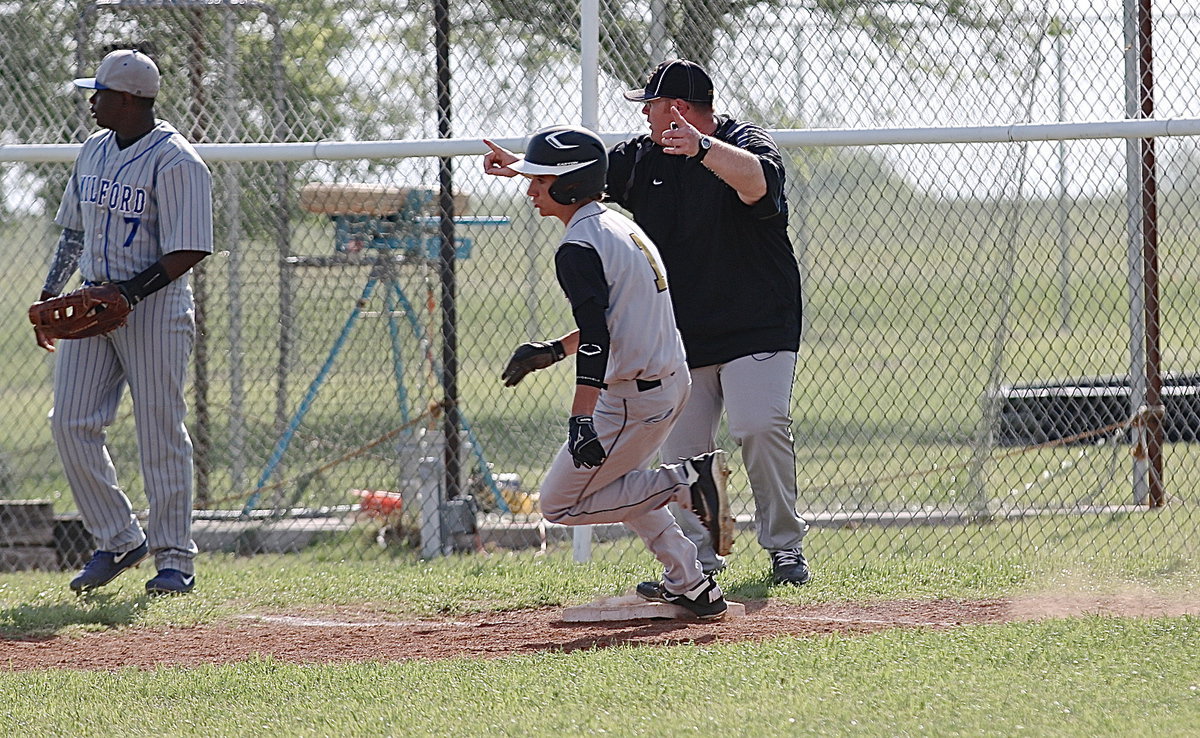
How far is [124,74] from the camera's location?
17.7 feet

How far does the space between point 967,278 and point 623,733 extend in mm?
4912

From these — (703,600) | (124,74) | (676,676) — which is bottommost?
(703,600)

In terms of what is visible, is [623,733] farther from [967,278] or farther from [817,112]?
[967,278]

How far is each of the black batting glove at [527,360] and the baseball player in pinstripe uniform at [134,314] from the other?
1731 mm

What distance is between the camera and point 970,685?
11.7ft

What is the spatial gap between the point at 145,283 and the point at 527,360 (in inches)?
73.3

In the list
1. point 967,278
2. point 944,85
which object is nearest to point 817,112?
point 944,85

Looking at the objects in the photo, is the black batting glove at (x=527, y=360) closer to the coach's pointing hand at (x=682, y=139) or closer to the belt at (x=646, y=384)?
the belt at (x=646, y=384)

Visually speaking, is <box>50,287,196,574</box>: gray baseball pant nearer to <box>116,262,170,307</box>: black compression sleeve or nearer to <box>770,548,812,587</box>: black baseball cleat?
<box>116,262,170,307</box>: black compression sleeve

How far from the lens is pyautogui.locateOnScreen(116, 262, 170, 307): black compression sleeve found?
5324mm

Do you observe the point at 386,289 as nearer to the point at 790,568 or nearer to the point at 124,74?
the point at 124,74

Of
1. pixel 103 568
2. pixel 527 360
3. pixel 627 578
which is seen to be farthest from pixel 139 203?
pixel 627 578

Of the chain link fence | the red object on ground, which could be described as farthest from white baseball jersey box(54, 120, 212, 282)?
the red object on ground

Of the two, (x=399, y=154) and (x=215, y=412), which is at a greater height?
(x=399, y=154)
